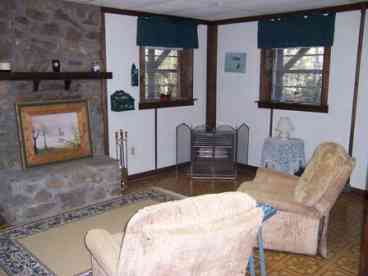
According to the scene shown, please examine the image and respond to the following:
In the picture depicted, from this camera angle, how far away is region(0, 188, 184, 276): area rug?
2.79m

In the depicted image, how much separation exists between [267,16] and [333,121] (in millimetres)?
1707

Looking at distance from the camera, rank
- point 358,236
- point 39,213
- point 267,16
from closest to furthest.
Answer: point 358,236, point 39,213, point 267,16

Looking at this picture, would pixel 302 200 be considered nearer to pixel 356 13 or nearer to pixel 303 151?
pixel 303 151

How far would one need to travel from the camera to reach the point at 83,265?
2834mm

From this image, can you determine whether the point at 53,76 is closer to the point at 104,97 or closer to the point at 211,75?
the point at 104,97

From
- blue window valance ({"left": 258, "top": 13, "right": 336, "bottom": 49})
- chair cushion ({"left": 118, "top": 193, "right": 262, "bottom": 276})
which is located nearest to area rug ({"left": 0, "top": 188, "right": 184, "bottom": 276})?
chair cushion ({"left": 118, "top": 193, "right": 262, "bottom": 276})

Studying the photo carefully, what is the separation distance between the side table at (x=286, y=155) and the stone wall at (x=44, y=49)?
2213 millimetres

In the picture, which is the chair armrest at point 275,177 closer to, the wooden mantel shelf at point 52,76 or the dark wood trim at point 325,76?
the dark wood trim at point 325,76

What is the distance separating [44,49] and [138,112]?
4.84 ft

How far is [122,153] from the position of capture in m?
4.84

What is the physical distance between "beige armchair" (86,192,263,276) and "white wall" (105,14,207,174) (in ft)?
10.3

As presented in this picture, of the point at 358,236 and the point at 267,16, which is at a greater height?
the point at 267,16

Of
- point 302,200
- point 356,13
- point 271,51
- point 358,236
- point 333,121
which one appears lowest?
point 358,236

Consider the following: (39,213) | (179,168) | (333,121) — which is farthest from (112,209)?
(333,121)
